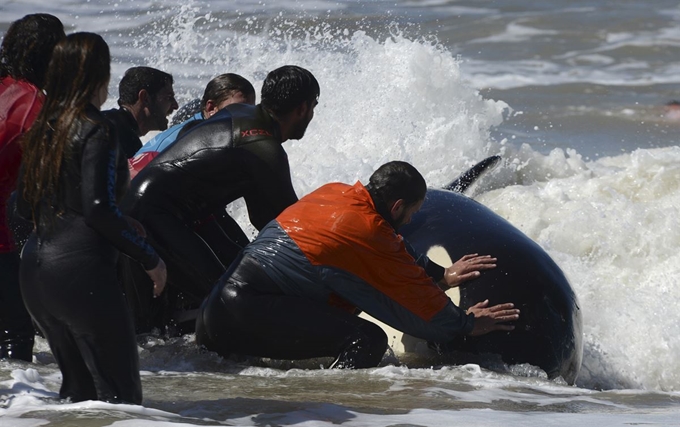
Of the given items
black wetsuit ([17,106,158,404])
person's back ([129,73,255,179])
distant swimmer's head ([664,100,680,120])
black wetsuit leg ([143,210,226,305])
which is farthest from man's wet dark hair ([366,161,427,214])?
distant swimmer's head ([664,100,680,120])

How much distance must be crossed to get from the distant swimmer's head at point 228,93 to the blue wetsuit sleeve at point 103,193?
279 centimetres

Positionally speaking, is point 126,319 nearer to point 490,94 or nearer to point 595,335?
point 595,335

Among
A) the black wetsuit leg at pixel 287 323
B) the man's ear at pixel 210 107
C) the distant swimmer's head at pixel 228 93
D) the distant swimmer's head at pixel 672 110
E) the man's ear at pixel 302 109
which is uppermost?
the distant swimmer's head at pixel 672 110

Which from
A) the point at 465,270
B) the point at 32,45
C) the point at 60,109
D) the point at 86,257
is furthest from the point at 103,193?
the point at 465,270

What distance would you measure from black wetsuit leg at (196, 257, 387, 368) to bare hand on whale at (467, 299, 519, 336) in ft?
1.58

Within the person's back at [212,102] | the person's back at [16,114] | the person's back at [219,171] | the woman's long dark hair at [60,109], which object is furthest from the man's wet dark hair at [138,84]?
the woman's long dark hair at [60,109]

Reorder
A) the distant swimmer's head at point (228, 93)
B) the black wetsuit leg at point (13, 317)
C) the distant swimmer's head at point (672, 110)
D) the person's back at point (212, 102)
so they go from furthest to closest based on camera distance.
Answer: the distant swimmer's head at point (672, 110), the distant swimmer's head at point (228, 93), the person's back at point (212, 102), the black wetsuit leg at point (13, 317)

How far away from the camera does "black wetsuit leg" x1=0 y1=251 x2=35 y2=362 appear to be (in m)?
5.12

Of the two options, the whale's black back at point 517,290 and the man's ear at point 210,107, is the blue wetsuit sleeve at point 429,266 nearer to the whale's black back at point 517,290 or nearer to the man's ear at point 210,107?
the whale's black back at point 517,290

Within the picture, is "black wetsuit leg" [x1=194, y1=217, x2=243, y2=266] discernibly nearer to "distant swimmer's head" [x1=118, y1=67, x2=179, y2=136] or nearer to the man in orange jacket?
the man in orange jacket

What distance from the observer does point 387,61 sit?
1349 centimetres

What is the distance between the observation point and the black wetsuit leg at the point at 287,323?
544 cm

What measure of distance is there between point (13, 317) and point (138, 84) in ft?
6.55

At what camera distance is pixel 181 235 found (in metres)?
5.93
